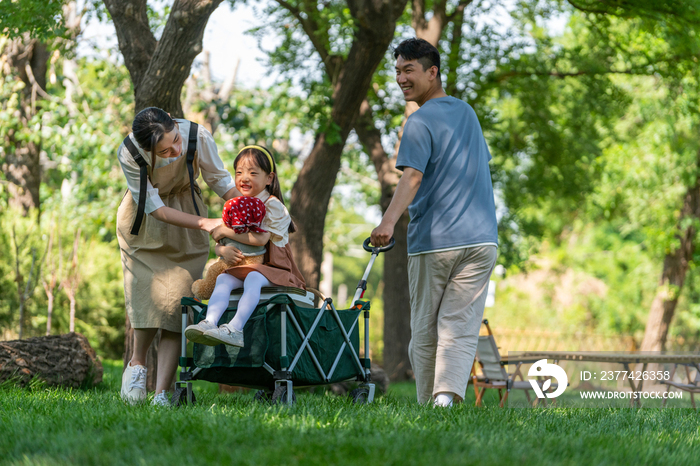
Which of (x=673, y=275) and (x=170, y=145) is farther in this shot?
(x=673, y=275)

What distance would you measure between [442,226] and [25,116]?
31.0ft

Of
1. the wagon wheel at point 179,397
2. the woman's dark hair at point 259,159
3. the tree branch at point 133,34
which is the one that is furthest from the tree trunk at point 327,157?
the wagon wheel at point 179,397

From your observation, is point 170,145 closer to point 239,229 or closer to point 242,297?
point 239,229

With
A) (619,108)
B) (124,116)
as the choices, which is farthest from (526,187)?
(124,116)

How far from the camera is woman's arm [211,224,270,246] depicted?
12.6ft

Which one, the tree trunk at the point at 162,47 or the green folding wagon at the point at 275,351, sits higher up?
the tree trunk at the point at 162,47

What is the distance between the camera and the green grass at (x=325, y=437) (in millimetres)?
2461

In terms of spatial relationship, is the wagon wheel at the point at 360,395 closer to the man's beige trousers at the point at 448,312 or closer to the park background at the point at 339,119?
the man's beige trousers at the point at 448,312

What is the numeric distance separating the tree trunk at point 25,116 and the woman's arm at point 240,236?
27.0 feet

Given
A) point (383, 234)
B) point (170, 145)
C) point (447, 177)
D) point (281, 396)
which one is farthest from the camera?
point (447, 177)

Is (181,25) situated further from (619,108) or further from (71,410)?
(619,108)

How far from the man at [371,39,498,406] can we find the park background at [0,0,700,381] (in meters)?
2.42

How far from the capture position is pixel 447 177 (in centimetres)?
393

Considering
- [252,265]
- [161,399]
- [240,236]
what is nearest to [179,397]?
[161,399]
